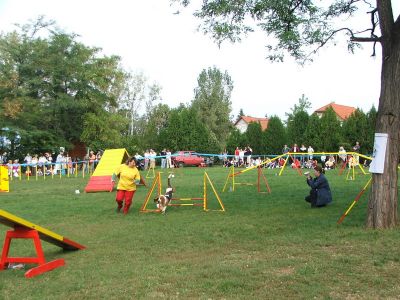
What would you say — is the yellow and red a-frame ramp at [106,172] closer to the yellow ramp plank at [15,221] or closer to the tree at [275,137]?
the yellow ramp plank at [15,221]

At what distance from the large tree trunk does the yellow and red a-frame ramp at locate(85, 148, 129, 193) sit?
36.3 ft

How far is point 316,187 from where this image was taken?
1223 centimetres

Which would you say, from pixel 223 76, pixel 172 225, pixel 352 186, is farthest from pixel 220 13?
pixel 223 76

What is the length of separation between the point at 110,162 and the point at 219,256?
13.1 m

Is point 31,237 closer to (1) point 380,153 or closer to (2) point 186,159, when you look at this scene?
(1) point 380,153

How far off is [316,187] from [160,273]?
22.5 feet

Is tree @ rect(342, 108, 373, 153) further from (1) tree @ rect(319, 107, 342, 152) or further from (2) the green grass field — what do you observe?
(2) the green grass field

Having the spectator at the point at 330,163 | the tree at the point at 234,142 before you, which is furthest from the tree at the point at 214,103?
the spectator at the point at 330,163

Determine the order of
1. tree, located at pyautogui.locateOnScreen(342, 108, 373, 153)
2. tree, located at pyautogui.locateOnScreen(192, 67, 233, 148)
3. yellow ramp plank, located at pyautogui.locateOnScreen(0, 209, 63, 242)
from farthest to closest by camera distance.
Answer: tree, located at pyautogui.locateOnScreen(192, 67, 233, 148), tree, located at pyautogui.locateOnScreen(342, 108, 373, 153), yellow ramp plank, located at pyautogui.locateOnScreen(0, 209, 63, 242)

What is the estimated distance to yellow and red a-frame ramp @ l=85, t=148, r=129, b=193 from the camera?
1839 centimetres

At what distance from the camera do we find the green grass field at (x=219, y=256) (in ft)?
18.5

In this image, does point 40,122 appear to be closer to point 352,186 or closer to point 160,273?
point 352,186

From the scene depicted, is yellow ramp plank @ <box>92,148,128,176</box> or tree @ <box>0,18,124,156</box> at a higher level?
tree @ <box>0,18,124,156</box>

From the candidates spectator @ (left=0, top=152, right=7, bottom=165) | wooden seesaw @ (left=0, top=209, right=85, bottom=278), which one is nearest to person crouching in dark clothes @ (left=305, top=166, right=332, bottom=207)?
wooden seesaw @ (left=0, top=209, right=85, bottom=278)
